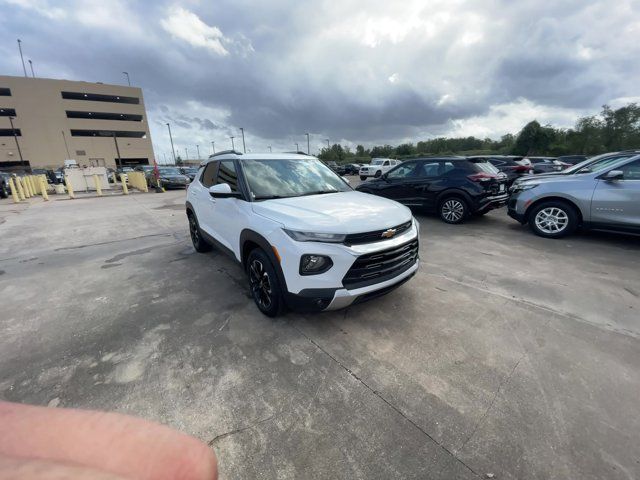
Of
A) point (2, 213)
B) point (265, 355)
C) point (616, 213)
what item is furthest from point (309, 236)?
point (2, 213)

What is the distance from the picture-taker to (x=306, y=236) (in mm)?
2504

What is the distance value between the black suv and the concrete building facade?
2213 inches

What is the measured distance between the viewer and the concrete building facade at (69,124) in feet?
143

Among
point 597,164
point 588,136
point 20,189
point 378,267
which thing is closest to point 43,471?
point 378,267

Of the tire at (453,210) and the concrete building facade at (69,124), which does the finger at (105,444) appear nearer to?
the tire at (453,210)

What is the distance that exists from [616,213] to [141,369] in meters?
A: 7.31

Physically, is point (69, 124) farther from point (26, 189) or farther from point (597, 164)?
point (597, 164)

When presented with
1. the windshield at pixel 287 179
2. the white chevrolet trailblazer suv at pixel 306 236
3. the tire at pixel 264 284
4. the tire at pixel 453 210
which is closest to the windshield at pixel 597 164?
the tire at pixel 453 210

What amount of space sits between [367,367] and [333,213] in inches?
54.7

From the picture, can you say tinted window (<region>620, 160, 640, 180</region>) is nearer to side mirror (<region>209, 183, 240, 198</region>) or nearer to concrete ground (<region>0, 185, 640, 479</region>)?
concrete ground (<region>0, 185, 640, 479</region>)

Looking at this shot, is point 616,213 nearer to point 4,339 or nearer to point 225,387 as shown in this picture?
point 225,387

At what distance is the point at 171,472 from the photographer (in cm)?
82

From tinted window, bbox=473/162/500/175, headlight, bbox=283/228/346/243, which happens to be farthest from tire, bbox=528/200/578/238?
headlight, bbox=283/228/346/243

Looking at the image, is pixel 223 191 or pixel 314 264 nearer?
pixel 314 264
